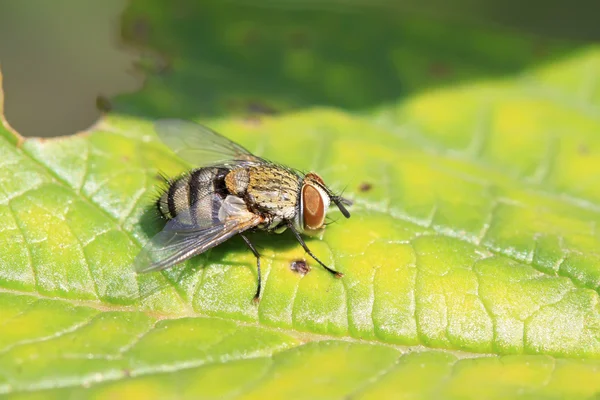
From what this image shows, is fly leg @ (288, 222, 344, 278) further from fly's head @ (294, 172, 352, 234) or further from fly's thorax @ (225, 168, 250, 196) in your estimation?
fly's thorax @ (225, 168, 250, 196)

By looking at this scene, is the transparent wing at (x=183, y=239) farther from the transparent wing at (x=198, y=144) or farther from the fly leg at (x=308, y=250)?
the transparent wing at (x=198, y=144)

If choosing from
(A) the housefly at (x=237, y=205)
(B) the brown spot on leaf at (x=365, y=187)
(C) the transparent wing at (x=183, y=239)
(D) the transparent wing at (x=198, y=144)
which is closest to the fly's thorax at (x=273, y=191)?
(A) the housefly at (x=237, y=205)

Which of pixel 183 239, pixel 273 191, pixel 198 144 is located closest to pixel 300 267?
pixel 273 191

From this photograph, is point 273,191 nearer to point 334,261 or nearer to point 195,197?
point 195,197

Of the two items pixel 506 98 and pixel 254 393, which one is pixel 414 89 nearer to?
pixel 506 98

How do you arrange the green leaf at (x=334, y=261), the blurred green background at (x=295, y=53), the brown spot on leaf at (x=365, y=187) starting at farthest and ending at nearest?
the blurred green background at (x=295, y=53) < the brown spot on leaf at (x=365, y=187) < the green leaf at (x=334, y=261)
